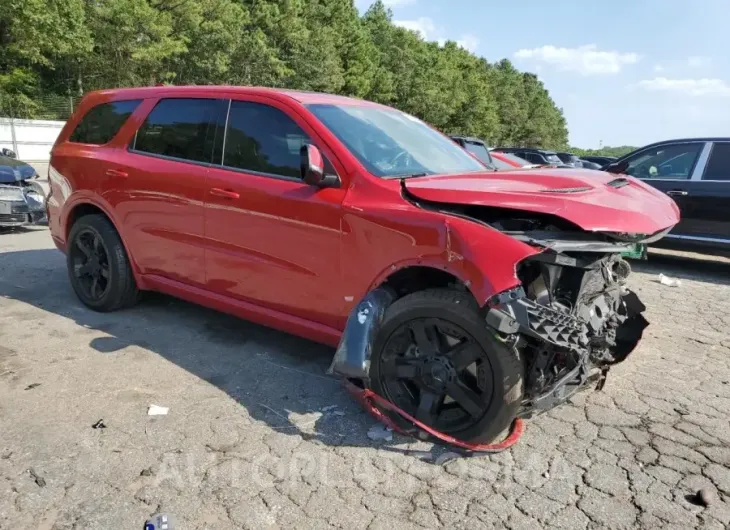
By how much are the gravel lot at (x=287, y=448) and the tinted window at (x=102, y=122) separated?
1627 mm

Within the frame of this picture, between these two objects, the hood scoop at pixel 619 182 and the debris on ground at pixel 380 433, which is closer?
the debris on ground at pixel 380 433

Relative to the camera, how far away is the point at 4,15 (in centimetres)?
2455

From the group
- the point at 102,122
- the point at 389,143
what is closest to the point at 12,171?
the point at 102,122

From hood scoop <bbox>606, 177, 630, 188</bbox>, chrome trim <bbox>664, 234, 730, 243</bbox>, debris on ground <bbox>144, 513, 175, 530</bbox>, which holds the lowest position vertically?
debris on ground <bbox>144, 513, 175, 530</bbox>

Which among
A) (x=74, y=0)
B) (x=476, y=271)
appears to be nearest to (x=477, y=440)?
(x=476, y=271)

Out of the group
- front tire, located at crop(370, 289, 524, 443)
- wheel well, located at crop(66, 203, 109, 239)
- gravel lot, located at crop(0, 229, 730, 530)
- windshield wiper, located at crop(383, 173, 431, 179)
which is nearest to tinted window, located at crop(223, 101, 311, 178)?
windshield wiper, located at crop(383, 173, 431, 179)

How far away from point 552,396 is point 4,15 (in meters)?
29.0

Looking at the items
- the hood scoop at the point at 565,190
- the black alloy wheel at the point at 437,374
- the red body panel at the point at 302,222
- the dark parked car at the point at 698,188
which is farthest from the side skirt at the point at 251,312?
the dark parked car at the point at 698,188

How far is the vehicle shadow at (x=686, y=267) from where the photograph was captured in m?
7.40

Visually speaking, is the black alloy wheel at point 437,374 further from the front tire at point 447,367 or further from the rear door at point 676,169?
the rear door at point 676,169

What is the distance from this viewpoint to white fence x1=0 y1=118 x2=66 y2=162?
24578 millimetres

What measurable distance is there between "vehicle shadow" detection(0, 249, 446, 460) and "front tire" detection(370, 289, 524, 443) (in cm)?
21

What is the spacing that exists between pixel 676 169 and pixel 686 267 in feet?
4.53

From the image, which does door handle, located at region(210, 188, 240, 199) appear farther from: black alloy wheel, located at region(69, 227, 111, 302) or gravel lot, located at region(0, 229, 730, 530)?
black alloy wheel, located at region(69, 227, 111, 302)
